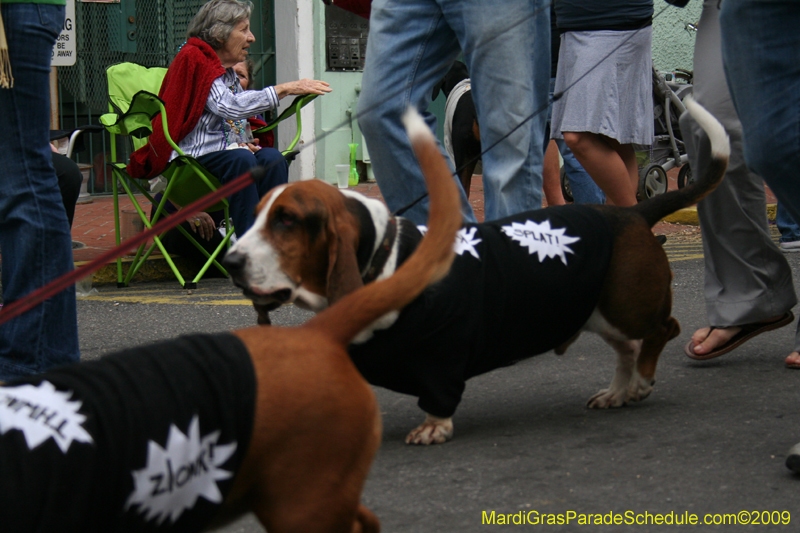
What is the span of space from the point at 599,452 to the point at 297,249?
104 cm

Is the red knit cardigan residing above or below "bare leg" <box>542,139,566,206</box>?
above

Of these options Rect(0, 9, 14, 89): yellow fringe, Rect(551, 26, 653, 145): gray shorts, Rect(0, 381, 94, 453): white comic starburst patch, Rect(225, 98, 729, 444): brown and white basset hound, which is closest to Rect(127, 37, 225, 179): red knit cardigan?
Rect(551, 26, 653, 145): gray shorts

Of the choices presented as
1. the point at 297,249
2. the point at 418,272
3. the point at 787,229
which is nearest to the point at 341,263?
the point at 297,249

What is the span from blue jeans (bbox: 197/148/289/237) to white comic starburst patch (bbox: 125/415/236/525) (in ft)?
12.7

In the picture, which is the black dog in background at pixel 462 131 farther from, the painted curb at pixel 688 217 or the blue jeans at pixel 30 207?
the blue jeans at pixel 30 207

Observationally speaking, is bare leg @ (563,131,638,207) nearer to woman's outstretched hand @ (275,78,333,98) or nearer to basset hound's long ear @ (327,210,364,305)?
woman's outstretched hand @ (275,78,333,98)

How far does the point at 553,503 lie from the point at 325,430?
903mm

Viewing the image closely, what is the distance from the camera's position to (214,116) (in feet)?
18.5

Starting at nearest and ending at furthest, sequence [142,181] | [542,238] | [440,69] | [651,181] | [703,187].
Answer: [542,238]
[703,187]
[440,69]
[142,181]
[651,181]

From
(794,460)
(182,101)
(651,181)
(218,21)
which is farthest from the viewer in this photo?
(651,181)

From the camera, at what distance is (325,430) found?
1.57 metres

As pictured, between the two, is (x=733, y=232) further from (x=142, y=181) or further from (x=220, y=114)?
(x=142, y=181)

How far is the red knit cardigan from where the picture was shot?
5516 mm

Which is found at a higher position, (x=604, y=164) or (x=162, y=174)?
(x=604, y=164)
